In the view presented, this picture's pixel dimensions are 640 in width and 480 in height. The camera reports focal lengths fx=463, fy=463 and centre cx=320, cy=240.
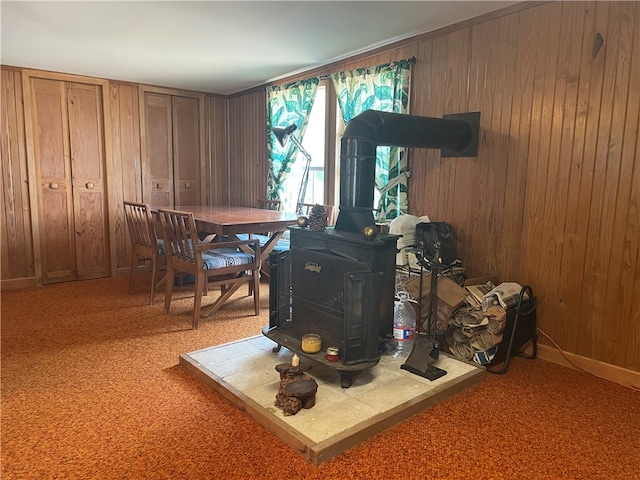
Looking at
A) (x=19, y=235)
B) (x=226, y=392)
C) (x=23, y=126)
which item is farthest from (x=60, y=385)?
(x=23, y=126)

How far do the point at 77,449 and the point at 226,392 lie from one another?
2.10 feet

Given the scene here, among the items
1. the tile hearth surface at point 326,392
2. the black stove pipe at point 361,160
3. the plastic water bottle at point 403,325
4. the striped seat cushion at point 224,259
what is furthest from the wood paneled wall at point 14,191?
the plastic water bottle at point 403,325

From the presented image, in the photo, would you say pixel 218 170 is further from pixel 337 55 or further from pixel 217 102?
pixel 337 55

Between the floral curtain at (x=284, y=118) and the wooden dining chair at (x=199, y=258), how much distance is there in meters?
1.20

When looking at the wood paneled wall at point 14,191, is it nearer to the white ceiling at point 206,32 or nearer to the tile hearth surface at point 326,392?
the white ceiling at point 206,32

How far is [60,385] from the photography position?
235 centimetres

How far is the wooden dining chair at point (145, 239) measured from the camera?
3.70 metres

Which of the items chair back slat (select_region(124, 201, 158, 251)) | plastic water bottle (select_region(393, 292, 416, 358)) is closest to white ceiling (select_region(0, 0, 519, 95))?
chair back slat (select_region(124, 201, 158, 251))

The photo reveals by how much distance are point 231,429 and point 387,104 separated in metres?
2.48

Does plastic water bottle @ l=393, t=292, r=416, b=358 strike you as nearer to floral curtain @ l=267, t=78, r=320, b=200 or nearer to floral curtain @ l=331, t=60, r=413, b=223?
floral curtain @ l=331, t=60, r=413, b=223

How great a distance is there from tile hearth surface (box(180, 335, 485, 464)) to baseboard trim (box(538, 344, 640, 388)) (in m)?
0.53

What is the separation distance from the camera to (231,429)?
1.95 metres

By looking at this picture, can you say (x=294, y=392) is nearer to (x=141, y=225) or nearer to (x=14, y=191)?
(x=141, y=225)

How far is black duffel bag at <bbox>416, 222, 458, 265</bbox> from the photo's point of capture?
294 centimetres
